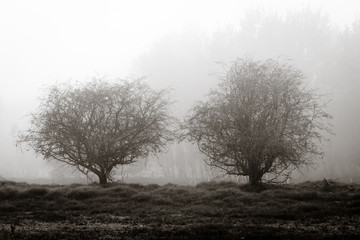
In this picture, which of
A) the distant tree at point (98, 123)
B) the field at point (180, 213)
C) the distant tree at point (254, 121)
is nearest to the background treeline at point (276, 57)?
the distant tree at point (98, 123)

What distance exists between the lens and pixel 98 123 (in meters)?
28.8

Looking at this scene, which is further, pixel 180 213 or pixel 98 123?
pixel 98 123

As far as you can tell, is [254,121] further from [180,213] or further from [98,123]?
[98,123]

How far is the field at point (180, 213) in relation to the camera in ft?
44.7

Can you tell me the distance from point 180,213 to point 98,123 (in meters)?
12.7

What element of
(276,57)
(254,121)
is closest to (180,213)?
(254,121)

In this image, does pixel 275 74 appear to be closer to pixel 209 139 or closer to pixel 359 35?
pixel 209 139

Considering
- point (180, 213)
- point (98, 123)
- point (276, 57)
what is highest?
point (276, 57)

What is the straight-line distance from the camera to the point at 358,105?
56938 millimetres

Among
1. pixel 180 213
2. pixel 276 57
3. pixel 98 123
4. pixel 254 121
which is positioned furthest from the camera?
pixel 276 57

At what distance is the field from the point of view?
13617 millimetres

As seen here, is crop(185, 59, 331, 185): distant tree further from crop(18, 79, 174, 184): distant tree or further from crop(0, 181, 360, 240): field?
crop(18, 79, 174, 184): distant tree

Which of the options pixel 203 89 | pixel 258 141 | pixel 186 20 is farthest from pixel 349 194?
pixel 186 20

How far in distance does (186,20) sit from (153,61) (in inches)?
640
